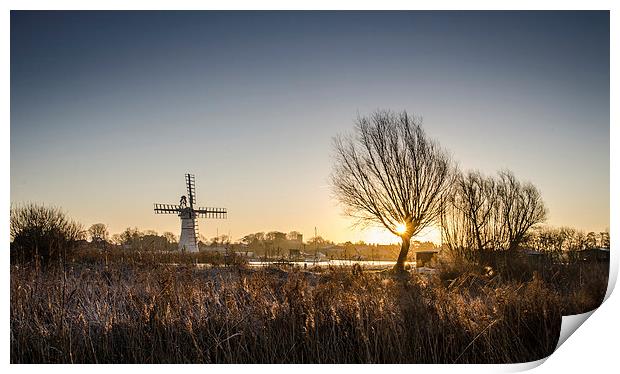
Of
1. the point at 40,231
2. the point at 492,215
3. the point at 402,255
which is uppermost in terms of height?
the point at 40,231

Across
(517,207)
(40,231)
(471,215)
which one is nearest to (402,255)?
(471,215)

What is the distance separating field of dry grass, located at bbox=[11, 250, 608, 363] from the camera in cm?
468

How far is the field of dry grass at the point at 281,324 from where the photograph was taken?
4.68 metres

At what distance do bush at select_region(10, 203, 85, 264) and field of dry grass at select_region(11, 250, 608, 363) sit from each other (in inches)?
72.7

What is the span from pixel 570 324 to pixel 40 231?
6.36 metres

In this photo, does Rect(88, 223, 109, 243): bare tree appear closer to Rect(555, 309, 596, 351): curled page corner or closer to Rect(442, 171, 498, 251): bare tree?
Rect(442, 171, 498, 251): bare tree

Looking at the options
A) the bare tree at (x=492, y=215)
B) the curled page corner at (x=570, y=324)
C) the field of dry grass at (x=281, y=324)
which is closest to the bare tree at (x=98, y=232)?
the field of dry grass at (x=281, y=324)

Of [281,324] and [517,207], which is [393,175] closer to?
[517,207]

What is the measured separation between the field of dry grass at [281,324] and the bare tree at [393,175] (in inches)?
78.0

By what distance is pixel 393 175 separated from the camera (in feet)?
29.2

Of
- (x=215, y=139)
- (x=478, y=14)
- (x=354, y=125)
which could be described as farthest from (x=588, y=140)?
(x=215, y=139)

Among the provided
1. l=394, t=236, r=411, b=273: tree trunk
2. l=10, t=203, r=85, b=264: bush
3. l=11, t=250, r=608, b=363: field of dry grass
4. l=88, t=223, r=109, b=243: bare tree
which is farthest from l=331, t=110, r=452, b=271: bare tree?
l=10, t=203, r=85, b=264: bush

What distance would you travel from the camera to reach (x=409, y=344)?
479 cm
